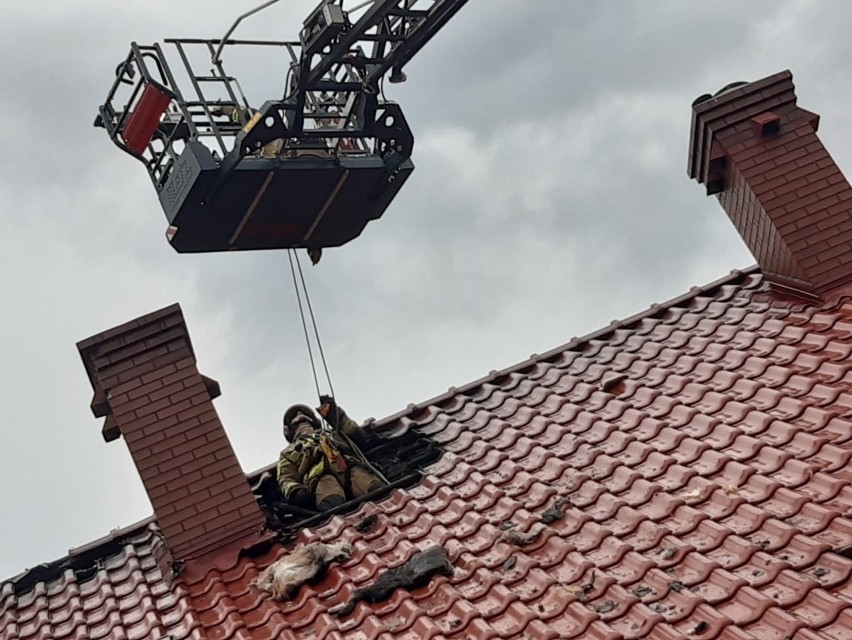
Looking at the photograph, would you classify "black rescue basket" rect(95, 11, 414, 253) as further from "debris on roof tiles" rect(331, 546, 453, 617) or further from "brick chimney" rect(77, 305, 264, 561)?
"debris on roof tiles" rect(331, 546, 453, 617)

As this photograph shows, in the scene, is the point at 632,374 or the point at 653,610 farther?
the point at 632,374

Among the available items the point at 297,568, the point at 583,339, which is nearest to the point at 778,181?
the point at 583,339

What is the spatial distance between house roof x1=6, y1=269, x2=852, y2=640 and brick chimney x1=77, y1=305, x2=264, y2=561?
37 centimetres

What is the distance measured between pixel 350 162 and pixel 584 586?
13.8 ft

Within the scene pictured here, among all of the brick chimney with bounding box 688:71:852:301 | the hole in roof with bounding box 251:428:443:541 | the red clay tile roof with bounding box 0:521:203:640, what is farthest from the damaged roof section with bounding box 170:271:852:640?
the brick chimney with bounding box 688:71:852:301

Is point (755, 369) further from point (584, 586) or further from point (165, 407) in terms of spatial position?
point (165, 407)

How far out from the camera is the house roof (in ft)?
15.8

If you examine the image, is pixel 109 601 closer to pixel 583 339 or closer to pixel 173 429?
pixel 173 429

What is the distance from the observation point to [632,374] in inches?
322

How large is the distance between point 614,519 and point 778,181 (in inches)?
165

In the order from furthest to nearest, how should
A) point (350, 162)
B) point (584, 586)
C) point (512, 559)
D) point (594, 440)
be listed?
point (350, 162)
point (594, 440)
point (512, 559)
point (584, 586)

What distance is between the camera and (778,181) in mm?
8562

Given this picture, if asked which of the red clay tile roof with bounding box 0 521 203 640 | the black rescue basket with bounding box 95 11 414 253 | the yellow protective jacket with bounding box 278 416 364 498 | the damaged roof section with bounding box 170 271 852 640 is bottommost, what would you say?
the damaged roof section with bounding box 170 271 852 640

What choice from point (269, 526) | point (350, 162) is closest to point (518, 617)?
point (269, 526)
